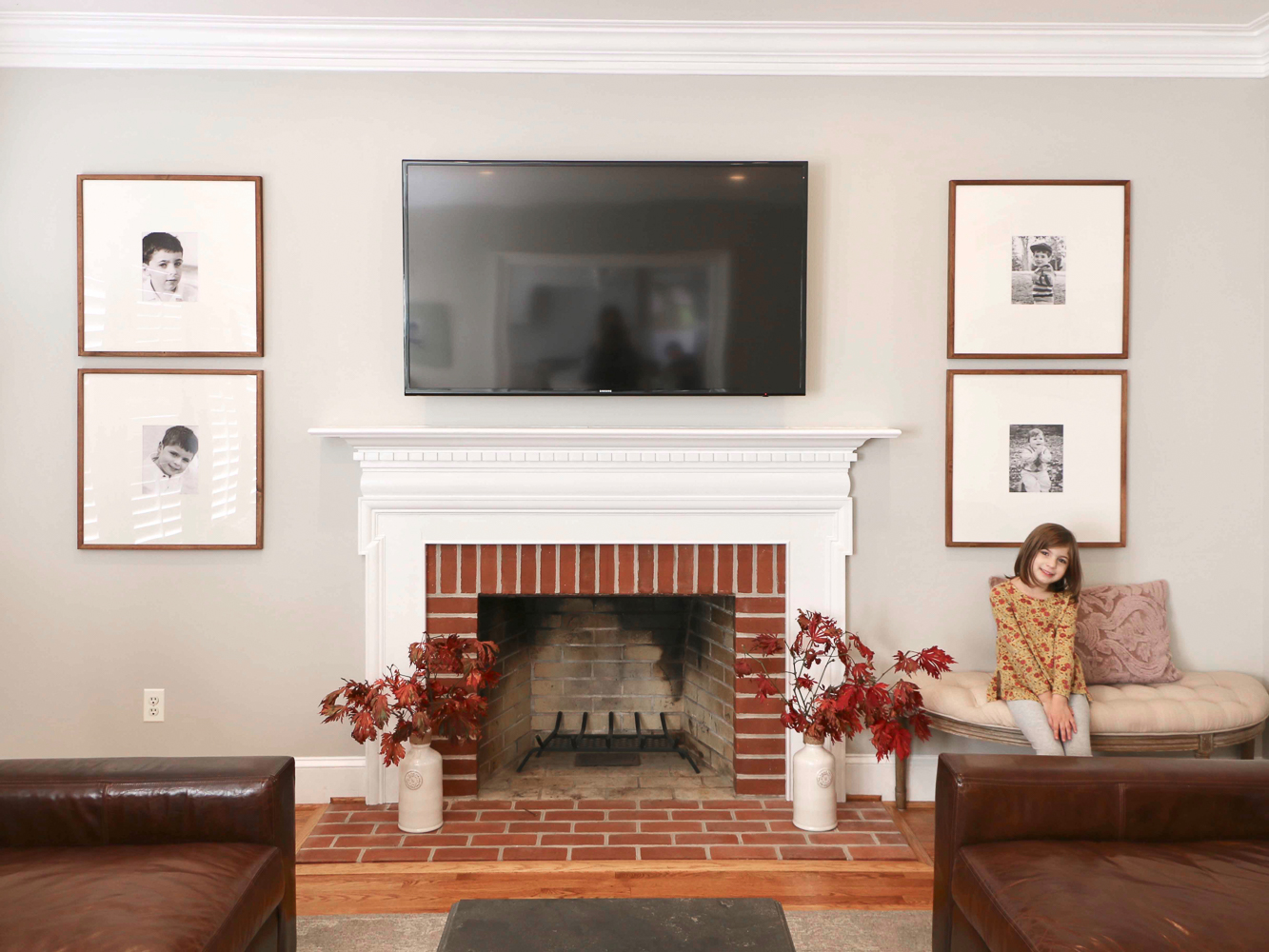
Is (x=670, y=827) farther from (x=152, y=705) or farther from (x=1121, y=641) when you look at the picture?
(x=152, y=705)

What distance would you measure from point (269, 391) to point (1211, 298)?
10.2 ft

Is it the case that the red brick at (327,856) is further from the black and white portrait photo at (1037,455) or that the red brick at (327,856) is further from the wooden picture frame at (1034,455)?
the black and white portrait photo at (1037,455)

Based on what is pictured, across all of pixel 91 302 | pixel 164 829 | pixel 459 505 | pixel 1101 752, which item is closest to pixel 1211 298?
pixel 1101 752

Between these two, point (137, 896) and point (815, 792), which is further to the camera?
point (815, 792)

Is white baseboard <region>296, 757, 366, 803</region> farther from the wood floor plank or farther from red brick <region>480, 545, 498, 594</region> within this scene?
red brick <region>480, 545, 498, 594</region>

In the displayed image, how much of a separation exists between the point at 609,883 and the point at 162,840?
3.64ft

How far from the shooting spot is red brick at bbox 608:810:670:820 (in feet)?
8.64

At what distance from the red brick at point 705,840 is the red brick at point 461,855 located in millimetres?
541

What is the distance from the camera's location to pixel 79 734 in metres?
2.73

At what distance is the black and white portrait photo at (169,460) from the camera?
2689 mm

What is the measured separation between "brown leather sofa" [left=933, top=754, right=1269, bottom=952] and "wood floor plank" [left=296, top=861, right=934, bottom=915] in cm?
47

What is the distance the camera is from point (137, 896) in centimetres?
141

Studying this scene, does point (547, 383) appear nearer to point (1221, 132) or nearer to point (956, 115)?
point (956, 115)

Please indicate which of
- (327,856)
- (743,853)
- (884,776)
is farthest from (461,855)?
(884,776)
